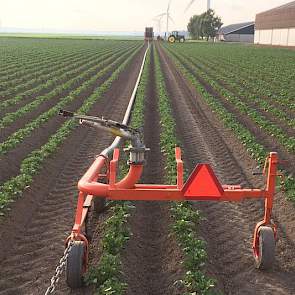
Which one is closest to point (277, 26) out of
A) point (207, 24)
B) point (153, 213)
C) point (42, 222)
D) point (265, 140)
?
point (207, 24)

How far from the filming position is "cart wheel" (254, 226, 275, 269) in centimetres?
568

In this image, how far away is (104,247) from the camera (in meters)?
5.97

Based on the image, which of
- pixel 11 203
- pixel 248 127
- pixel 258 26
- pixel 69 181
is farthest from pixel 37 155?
pixel 258 26

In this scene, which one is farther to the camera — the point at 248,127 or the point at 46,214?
the point at 248,127

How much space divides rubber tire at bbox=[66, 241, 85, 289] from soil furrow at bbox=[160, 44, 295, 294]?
1631mm

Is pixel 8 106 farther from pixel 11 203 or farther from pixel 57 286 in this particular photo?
pixel 57 286

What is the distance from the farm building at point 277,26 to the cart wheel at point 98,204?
6592 centimetres

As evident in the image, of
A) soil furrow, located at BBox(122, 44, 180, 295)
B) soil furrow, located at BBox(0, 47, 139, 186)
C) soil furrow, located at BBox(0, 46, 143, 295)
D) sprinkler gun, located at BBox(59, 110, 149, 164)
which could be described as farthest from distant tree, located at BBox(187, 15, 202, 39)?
sprinkler gun, located at BBox(59, 110, 149, 164)

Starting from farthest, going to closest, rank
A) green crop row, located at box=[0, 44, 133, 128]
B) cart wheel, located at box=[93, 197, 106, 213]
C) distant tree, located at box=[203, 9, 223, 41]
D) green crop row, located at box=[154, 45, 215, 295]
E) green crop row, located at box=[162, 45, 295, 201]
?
distant tree, located at box=[203, 9, 223, 41] → green crop row, located at box=[0, 44, 133, 128] → green crop row, located at box=[162, 45, 295, 201] → cart wheel, located at box=[93, 197, 106, 213] → green crop row, located at box=[154, 45, 215, 295]

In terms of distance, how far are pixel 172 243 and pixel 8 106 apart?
11.9 m

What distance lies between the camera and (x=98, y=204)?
7387mm

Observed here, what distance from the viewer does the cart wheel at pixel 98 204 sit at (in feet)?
24.2

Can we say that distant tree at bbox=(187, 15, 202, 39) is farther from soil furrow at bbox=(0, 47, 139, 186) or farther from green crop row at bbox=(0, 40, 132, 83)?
soil furrow at bbox=(0, 47, 139, 186)

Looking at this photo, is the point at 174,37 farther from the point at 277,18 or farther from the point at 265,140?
the point at 265,140
